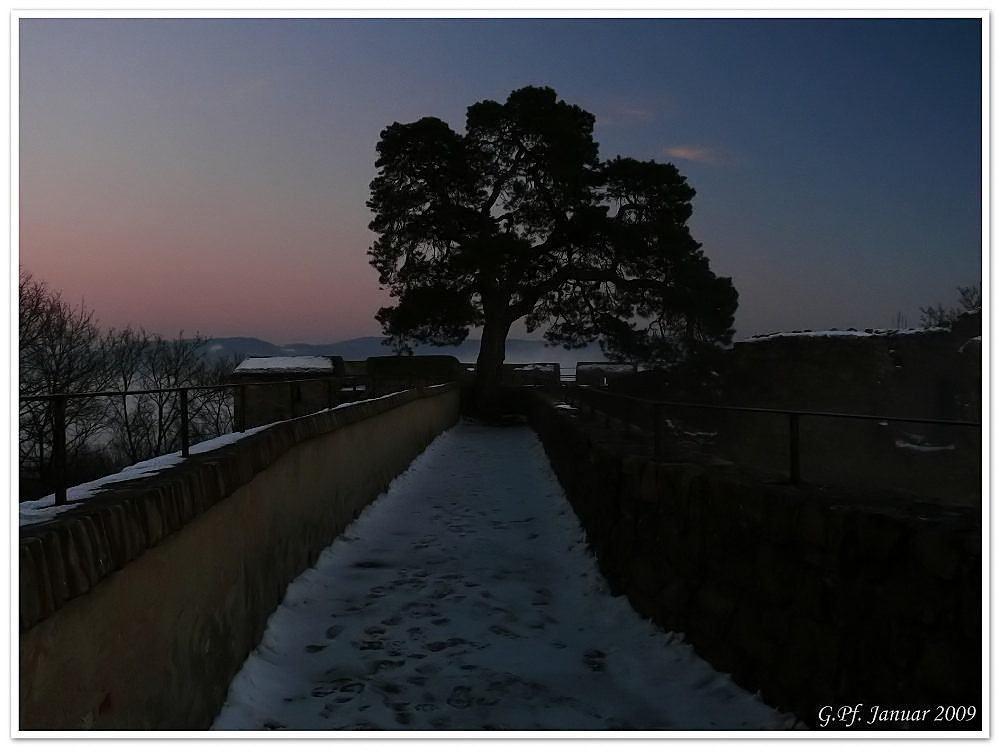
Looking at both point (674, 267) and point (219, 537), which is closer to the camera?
point (219, 537)

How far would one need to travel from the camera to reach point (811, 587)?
10.7 feet

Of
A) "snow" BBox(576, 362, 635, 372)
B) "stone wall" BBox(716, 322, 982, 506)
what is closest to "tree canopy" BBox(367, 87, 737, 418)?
"stone wall" BBox(716, 322, 982, 506)

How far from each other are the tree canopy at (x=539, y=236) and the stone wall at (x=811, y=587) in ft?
69.0

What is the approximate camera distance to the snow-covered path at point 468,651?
3.61 meters

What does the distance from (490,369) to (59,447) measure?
24.6 metres

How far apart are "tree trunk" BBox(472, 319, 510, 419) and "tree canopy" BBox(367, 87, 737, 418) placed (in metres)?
0.05

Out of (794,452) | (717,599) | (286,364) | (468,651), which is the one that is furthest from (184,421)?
(286,364)

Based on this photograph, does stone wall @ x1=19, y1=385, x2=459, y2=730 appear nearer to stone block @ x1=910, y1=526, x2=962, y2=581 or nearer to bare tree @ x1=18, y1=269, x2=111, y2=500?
stone block @ x1=910, y1=526, x2=962, y2=581

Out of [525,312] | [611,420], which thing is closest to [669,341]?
[525,312]

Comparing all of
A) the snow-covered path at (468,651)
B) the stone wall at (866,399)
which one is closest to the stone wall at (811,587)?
the snow-covered path at (468,651)

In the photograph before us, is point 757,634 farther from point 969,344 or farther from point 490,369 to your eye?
point 969,344
